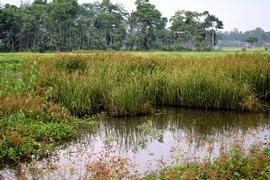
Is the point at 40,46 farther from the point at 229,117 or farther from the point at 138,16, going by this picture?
the point at 229,117

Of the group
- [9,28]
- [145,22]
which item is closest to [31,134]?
[9,28]

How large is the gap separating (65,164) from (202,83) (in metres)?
6.04

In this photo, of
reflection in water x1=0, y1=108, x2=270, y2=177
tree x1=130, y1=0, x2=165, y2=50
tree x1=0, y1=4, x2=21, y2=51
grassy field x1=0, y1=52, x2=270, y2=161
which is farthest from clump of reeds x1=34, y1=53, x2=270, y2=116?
tree x1=130, y1=0, x2=165, y2=50

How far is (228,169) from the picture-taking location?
18.2 ft

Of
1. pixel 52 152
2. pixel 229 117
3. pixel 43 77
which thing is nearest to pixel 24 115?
pixel 52 152

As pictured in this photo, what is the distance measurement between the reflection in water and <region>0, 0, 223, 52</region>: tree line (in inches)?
1832

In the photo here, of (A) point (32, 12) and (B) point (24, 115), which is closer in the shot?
(B) point (24, 115)

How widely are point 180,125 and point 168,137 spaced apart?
4.10 ft

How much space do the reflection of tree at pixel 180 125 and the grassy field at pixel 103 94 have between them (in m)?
0.52

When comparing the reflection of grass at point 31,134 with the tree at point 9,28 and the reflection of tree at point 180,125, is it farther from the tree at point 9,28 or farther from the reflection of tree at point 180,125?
the tree at point 9,28

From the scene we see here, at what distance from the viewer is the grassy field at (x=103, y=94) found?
26.1 ft

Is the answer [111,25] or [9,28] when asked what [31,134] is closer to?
[9,28]

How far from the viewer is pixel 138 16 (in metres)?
64.2

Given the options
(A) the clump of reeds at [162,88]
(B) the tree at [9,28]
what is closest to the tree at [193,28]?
(B) the tree at [9,28]
